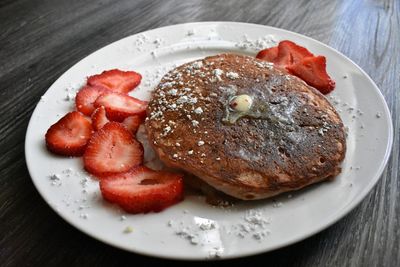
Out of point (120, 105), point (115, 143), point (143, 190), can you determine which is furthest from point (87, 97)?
point (143, 190)

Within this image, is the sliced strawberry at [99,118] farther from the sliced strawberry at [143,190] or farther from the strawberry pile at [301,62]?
the strawberry pile at [301,62]

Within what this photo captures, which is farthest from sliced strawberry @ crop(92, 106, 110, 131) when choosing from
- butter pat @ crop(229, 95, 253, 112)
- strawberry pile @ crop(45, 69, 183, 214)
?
butter pat @ crop(229, 95, 253, 112)

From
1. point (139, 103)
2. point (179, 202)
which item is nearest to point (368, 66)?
point (139, 103)

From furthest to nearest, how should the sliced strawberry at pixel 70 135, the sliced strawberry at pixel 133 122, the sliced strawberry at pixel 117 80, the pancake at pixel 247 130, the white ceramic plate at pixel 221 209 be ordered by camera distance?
the sliced strawberry at pixel 117 80
the sliced strawberry at pixel 133 122
the sliced strawberry at pixel 70 135
the pancake at pixel 247 130
the white ceramic plate at pixel 221 209

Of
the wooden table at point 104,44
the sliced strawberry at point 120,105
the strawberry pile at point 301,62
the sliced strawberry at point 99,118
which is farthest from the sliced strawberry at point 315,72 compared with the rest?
the sliced strawberry at point 99,118

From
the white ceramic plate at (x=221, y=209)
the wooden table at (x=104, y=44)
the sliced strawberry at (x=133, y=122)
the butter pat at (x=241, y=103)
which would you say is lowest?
the wooden table at (x=104, y=44)

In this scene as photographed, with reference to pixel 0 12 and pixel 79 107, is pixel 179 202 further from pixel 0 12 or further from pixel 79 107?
pixel 0 12

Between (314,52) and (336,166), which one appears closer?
(336,166)
